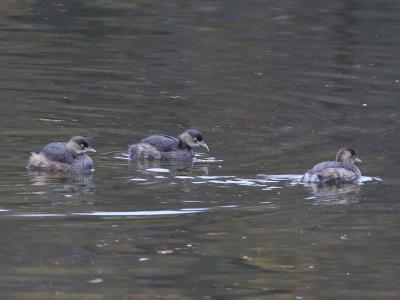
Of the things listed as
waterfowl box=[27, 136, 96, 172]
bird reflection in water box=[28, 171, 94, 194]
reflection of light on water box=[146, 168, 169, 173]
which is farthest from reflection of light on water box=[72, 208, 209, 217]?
reflection of light on water box=[146, 168, 169, 173]

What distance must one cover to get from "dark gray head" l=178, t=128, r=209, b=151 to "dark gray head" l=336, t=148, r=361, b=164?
5.84 feet

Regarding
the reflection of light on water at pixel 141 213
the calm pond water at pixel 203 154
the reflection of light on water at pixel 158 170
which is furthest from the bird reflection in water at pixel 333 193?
the reflection of light on water at pixel 158 170

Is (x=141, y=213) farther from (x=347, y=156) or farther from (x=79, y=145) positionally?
(x=347, y=156)

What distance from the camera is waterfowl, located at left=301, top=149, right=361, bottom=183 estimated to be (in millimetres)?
13781

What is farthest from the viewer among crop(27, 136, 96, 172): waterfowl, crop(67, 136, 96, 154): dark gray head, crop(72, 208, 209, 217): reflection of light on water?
crop(67, 136, 96, 154): dark gray head

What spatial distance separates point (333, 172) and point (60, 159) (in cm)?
290

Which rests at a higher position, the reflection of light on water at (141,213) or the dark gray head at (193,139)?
the dark gray head at (193,139)

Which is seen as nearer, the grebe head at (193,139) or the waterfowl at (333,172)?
the waterfowl at (333,172)

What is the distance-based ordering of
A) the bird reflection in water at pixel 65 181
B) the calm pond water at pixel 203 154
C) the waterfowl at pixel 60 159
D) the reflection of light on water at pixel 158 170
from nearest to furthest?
the calm pond water at pixel 203 154 → the bird reflection in water at pixel 65 181 → the waterfowl at pixel 60 159 → the reflection of light on water at pixel 158 170

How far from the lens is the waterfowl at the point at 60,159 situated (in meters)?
14.4

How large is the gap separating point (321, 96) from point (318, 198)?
6.51m

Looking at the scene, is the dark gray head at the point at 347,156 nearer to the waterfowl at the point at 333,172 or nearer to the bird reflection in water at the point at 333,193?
the waterfowl at the point at 333,172

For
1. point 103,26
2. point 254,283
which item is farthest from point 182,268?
point 103,26

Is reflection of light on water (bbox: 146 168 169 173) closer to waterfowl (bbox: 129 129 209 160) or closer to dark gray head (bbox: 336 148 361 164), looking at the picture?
waterfowl (bbox: 129 129 209 160)
